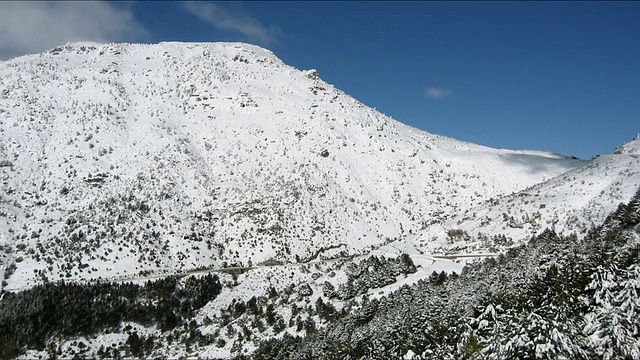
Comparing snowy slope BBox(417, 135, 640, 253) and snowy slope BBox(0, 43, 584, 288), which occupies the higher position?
snowy slope BBox(0, 43, 584, 288)

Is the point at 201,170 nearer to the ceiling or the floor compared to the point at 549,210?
nearer to the ceiling

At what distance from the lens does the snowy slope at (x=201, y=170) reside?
173ft

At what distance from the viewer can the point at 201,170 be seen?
6812cm

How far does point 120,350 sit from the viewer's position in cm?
3578

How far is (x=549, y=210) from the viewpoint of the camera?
165 feet

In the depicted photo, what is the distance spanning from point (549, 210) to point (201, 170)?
1704 inches

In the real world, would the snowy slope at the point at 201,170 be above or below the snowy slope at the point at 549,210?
above

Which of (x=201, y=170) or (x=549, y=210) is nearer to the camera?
(x=549, y=210)

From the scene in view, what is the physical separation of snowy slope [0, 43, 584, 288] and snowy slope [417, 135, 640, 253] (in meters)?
7.45

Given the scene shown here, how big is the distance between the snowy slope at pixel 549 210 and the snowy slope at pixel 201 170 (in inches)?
293

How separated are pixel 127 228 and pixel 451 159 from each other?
46.3 metres

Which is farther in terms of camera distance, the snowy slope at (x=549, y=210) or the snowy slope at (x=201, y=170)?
the snowy slope at (x=201, y=170)

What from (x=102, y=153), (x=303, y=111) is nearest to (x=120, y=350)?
(x=102, y=153)

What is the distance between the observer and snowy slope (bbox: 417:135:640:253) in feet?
153
